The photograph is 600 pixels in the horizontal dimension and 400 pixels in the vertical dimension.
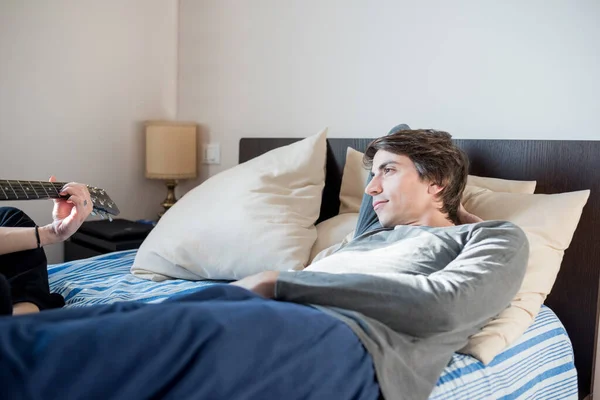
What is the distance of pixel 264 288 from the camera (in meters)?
1.11

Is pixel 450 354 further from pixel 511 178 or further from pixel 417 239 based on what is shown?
pixel 511 178

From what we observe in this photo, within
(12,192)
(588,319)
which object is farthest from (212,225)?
(588,319)

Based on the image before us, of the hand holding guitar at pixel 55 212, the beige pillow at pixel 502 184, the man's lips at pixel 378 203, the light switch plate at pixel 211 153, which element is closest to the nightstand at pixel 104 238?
the light switch plate at pixel 211 153

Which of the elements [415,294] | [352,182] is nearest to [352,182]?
[352,182]

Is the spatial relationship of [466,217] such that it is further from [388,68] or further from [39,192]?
[39,192]

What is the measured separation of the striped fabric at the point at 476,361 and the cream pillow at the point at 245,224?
0.07m

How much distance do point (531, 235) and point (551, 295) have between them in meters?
0.33

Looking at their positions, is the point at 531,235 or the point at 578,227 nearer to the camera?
the point at 531,235

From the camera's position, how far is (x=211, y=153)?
2.98 metres

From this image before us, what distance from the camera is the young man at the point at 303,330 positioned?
74cm

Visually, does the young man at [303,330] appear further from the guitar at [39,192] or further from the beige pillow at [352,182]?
the guitar at [39,192]

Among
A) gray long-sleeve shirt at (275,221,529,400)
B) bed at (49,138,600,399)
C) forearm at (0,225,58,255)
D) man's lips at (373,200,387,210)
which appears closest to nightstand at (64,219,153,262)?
bed at (49,138,600,399)

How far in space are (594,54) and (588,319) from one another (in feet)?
2.44

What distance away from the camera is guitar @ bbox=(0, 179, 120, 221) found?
5.02 feet
